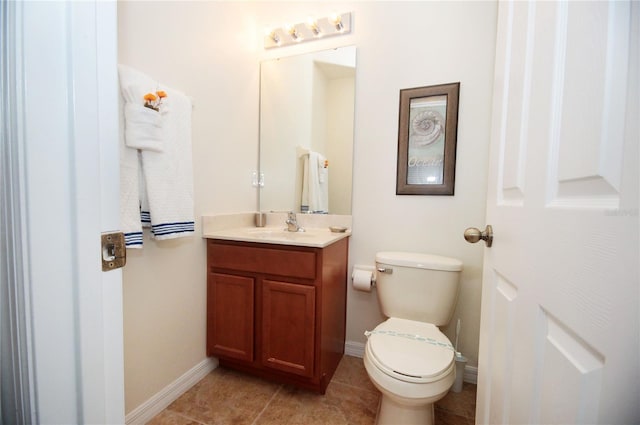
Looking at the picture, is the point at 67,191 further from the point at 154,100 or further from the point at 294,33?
the point at 294,33

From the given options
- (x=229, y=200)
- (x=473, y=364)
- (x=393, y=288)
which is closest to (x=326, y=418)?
(x=393, y=288)

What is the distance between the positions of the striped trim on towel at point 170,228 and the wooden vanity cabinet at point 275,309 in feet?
0.92

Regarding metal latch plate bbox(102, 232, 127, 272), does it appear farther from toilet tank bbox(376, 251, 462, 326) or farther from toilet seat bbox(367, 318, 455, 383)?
toilet tank bbox(376, 251, 462, 326)

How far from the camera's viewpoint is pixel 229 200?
5.65ft

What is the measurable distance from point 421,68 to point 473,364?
1877 millimetres

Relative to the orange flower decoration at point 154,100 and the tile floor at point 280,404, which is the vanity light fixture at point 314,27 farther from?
the tile floor at point 280,404

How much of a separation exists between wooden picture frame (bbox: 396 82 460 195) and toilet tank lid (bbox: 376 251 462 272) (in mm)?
420

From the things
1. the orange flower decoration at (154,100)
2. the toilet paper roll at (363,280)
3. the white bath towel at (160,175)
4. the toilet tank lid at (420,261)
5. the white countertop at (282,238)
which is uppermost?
the orange flower decoration at (154,100)

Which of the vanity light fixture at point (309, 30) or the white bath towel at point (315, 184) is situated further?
the white bath towel at point (315, 184)

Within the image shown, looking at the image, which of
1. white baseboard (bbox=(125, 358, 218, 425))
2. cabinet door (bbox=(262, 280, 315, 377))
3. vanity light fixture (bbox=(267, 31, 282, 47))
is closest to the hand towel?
cabinet door (bbox=(262, 280, 315, 377))

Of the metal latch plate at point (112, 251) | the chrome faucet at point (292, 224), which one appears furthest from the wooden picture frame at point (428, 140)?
the metal latch plate at point (112, 251)

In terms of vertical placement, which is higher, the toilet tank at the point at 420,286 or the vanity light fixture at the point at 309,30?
the vanity light fixture at the point at 309,30

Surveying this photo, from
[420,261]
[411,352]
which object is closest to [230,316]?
[411,352]

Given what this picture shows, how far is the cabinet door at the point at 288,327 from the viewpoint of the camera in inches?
53.1
